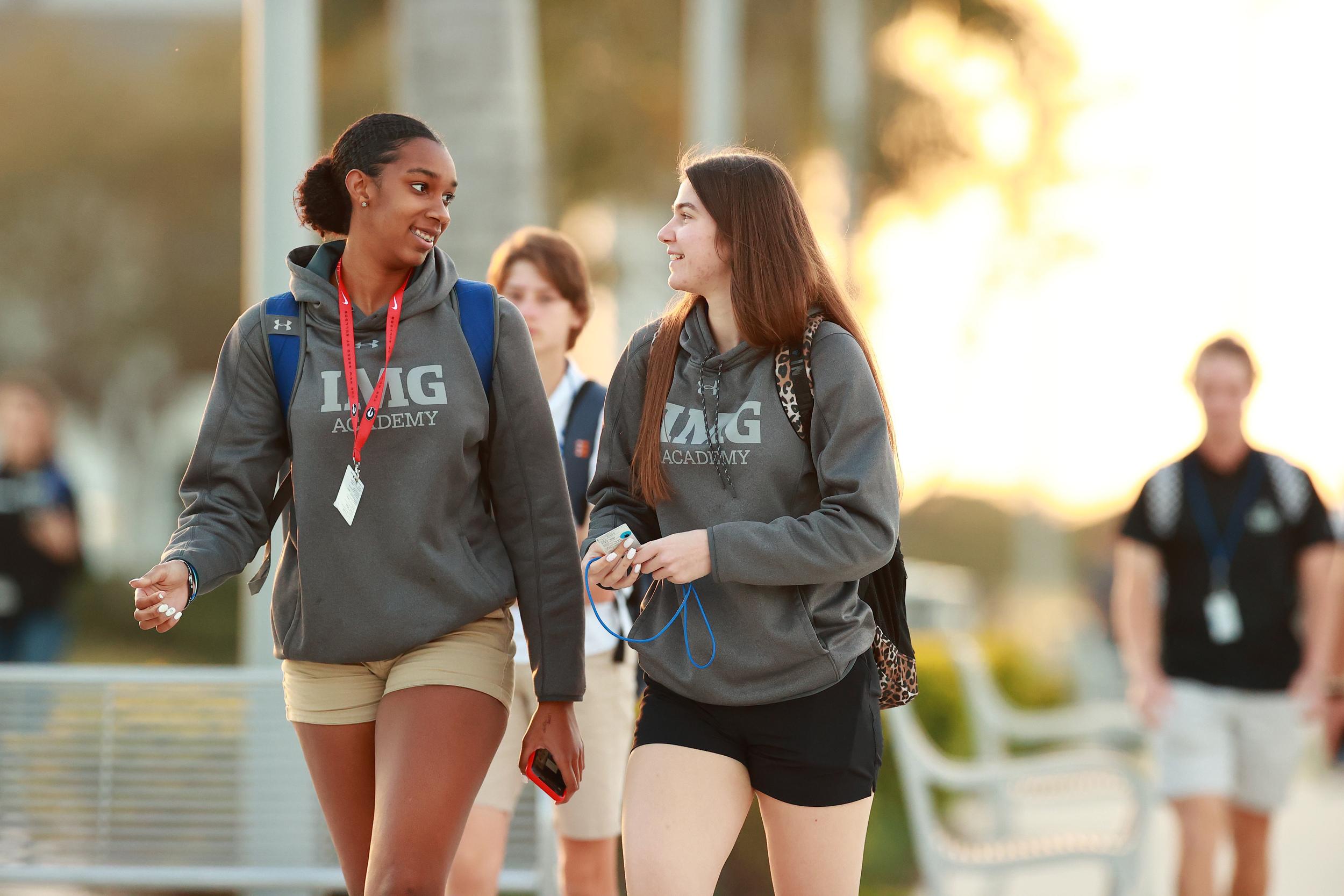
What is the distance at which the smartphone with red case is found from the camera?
3.44 metres

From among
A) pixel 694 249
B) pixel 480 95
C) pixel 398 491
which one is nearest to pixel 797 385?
pixel 694 249

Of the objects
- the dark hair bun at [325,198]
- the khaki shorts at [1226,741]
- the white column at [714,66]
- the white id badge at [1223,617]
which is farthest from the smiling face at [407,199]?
the white column at [714,66]

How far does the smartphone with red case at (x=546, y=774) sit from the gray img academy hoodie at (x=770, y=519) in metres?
0.30

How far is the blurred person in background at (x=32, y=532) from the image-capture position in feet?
30.4

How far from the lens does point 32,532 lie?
933 cm

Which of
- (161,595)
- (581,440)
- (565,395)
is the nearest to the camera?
(161,595)

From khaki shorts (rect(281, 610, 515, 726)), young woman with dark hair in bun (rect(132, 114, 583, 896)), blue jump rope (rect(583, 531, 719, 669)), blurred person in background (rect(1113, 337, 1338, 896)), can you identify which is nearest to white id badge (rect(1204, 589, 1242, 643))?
blurred person in background (rect(1113, 337, 1338, 896))

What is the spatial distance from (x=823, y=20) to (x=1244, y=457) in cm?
1197

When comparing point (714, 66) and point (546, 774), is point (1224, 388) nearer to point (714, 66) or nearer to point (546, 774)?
point (546, 774)

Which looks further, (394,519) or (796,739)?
(796,739)

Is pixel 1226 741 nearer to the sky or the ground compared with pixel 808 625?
nearer to the ground

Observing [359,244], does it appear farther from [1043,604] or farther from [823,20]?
[1043,604]

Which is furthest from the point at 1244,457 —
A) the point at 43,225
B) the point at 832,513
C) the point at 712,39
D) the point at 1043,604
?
the point at 43,225

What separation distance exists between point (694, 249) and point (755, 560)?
0.73 metres
